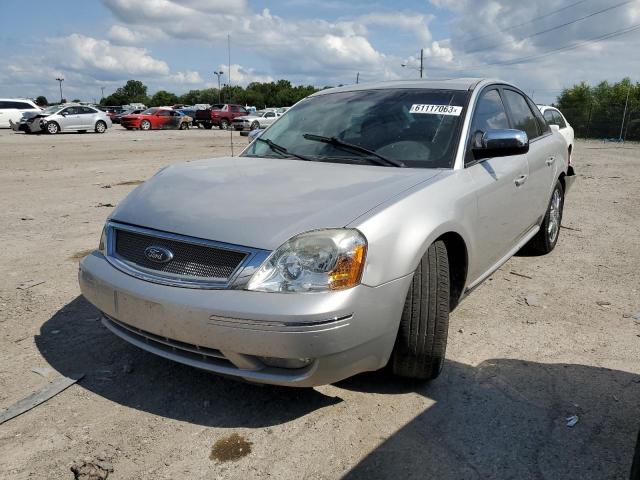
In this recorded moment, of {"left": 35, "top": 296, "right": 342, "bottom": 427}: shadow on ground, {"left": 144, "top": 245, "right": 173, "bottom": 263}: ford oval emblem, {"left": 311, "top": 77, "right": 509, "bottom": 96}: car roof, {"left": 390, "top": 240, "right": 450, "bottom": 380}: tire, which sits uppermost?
{"left": 311, "top": 77, "right": 509, "bottom": 96}: car roof

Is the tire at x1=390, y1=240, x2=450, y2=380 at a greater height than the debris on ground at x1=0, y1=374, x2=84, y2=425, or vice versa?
the tire at x1=390, y1=240, x2=450, y2=380

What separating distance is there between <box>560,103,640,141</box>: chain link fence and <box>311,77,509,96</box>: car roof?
30539mm

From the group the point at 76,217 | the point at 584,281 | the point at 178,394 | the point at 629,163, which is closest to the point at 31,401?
the point at 178,394

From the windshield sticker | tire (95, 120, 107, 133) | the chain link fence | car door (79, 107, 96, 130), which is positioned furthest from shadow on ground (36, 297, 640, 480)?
the chain link fence

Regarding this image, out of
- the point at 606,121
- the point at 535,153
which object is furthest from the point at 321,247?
the point at 606,121

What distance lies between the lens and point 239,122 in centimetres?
3384

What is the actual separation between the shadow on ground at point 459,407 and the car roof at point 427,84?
191 cm

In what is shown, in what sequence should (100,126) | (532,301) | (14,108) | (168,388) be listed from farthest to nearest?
(14,108), (100,126), (532,301), (168,388)

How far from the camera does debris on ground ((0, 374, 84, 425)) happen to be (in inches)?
103

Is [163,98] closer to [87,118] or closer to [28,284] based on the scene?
[87,118]

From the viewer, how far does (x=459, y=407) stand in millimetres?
2697

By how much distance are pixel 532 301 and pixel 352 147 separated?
191 cm

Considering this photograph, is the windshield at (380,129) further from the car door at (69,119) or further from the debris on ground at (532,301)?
the car door at (69,119)

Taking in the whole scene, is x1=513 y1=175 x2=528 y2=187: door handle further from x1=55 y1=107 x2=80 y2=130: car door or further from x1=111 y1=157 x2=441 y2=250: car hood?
x1=55 y1=107 x2=80 y2=130: car door
